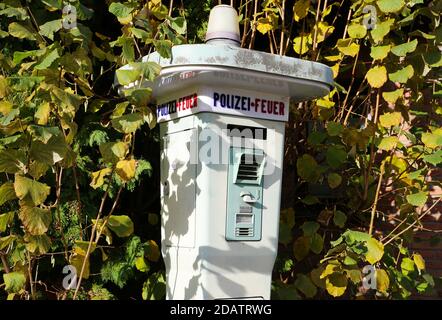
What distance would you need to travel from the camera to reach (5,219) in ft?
7.53

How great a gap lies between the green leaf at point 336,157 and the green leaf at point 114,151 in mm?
1294

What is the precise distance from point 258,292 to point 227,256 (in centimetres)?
26

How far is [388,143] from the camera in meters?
3.11

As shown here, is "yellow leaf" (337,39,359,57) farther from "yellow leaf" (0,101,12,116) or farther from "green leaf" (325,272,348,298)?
"yellow leaf" (0,101,12,116)

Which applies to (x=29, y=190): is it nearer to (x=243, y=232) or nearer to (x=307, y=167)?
(x=243, y=232)

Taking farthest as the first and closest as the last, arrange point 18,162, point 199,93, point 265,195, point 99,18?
point 99,18 → point 265,195 → point 199,93 → point 18,162

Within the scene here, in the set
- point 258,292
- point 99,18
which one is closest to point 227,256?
point 258,292

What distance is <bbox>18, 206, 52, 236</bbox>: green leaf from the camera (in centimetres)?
211

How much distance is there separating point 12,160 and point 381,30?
1980mm

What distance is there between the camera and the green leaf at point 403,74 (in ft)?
9.78

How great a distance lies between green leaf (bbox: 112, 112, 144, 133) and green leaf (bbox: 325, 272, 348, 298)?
1308mm

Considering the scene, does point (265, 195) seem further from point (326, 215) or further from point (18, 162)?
point (18, 162)

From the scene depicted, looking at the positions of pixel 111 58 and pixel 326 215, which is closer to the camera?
pixel 111 58

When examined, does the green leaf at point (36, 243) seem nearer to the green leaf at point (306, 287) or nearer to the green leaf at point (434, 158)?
the green leaf at point (306, 287)
